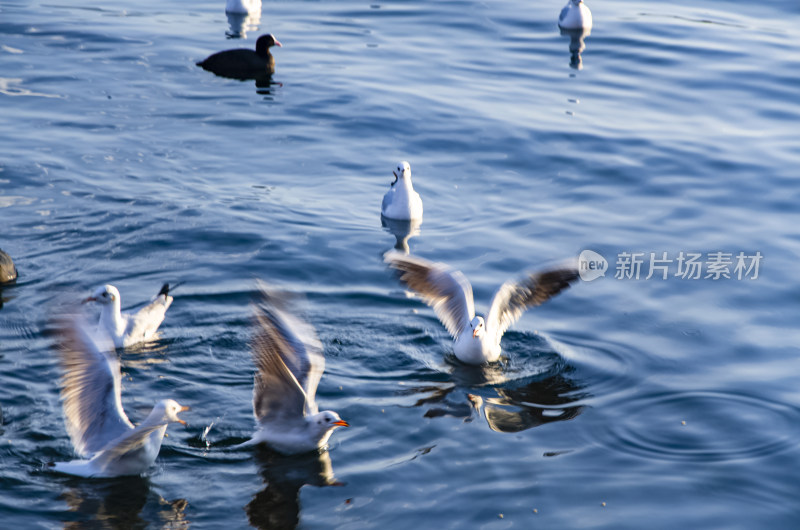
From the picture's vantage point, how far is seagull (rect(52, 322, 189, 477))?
8.51 metres

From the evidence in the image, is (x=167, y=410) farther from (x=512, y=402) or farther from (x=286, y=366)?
(x=512, y=402)

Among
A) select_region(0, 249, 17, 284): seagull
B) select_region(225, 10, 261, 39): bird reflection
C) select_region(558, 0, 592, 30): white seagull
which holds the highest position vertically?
select_region(558, 0, 592, 30): white seagull

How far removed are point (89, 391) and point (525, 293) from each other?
5057mm

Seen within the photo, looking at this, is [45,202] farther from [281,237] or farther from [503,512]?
[503,512]

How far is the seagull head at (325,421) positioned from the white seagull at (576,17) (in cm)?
1842

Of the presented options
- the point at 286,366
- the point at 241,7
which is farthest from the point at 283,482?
the point at 241,7

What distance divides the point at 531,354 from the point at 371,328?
71.3 inches

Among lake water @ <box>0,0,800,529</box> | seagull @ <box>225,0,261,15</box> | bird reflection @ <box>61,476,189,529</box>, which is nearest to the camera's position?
bird reflection @ <box>61,476,189,529</box>

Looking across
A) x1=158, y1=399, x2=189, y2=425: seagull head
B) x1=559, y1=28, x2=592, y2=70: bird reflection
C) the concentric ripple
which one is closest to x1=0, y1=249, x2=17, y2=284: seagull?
x1=158, y1=399, x2=189, y2=425: seagull head

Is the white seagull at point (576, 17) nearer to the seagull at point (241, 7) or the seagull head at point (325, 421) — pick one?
the seagull at point (241, 7)

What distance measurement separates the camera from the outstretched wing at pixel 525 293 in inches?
455

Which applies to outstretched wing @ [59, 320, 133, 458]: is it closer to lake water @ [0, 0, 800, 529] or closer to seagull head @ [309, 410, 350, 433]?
lake water @ [0, 0, 800, 529]

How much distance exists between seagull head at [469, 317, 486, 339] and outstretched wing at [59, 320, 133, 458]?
3.85 metres

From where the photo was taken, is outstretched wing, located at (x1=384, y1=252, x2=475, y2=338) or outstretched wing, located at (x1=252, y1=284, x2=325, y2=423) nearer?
outstretched wing, located at (x1=252, y1=284, x2=325, y2=423)
